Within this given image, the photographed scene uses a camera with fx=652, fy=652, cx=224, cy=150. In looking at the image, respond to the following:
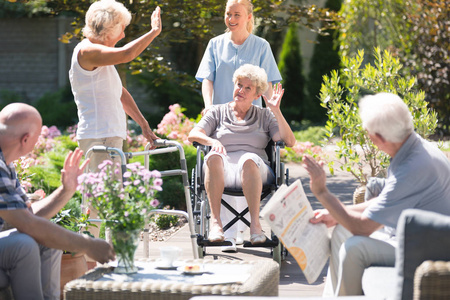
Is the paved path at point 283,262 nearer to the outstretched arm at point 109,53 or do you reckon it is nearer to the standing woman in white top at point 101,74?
the standing woman in white top at point 101,74

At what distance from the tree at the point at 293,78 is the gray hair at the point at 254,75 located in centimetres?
956

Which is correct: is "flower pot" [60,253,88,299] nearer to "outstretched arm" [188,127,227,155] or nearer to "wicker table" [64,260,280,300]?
"wicker table" [64,260,280,300]

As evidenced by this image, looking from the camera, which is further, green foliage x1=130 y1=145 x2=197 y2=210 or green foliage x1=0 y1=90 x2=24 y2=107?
green foliage x1=0 y1=90 x2=24 y2=107

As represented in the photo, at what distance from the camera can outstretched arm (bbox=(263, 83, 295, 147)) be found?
3.98 meters

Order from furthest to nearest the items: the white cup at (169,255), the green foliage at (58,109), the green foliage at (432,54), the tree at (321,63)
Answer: the tree at (321,63), the green foliage at (58,109), the green foliage at (432,54), the white cup at (169,255)

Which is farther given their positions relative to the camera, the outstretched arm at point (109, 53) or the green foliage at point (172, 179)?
the green foliage at point (172, 179)

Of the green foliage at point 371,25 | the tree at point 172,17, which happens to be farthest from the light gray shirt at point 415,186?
the green foliage at point 371,25

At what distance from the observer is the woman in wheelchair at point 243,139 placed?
12.7 feet

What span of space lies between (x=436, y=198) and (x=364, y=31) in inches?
475

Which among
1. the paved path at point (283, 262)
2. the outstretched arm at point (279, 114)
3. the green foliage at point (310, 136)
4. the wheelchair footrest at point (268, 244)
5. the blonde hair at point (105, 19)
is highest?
the blonde hair at point (105, 19)

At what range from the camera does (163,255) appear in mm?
2537

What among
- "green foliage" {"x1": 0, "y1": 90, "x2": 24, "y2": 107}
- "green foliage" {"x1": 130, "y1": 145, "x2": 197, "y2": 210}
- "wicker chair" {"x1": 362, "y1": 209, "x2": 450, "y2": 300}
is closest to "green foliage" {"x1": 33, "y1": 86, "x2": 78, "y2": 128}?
"green foliage" {"x1": 0, "y1": 90, "x2": 24, "y2": 107}

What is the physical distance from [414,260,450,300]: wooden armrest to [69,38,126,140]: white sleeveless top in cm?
203

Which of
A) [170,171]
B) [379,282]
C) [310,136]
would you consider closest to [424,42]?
[310,136]
